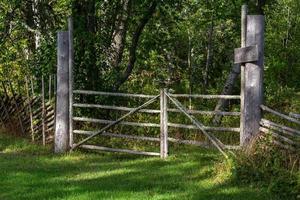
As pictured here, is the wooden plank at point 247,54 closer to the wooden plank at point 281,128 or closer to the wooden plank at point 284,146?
the wooden plank at point 281,128

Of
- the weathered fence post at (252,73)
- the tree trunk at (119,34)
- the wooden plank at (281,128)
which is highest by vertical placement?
the tree trunk at (119,34)

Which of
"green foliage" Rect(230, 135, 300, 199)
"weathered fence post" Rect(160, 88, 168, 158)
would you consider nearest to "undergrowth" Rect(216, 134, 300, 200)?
"green foliage" Rect(230, 135, 300, 199)

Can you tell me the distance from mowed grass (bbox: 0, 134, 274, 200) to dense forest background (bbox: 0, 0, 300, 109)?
10.9 feet

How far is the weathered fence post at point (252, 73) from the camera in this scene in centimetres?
995

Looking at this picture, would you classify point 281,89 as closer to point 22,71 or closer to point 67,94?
point 22,71

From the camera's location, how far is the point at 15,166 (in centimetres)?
1081

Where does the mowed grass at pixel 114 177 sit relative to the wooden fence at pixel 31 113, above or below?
below

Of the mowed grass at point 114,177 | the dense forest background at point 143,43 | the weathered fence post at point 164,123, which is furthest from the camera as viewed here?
the dense forest background at point 143,43

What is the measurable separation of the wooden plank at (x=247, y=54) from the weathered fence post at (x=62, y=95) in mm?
4067

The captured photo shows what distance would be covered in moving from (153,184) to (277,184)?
1.99 m

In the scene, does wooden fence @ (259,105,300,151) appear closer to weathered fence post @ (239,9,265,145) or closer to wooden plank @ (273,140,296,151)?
wooden plank @ (273,140,296,151)

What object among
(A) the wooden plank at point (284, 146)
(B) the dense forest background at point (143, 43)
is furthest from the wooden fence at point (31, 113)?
(A) the wooden plank at point (284, 146)

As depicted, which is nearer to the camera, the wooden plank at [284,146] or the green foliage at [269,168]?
the green foliage at [269,168]

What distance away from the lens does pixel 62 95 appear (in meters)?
12.5
